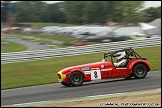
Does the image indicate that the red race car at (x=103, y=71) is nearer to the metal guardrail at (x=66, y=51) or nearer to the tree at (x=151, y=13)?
the metal guardrail at (x=66, y=51)

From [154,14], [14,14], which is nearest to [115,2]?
[154,14]

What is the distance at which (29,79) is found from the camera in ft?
41.5

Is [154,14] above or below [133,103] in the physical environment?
above

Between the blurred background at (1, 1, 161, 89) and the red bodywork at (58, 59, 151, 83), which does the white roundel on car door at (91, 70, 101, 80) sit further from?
the blurred background at (1, 1, 161, 89)

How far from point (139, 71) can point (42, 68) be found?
6.41 m

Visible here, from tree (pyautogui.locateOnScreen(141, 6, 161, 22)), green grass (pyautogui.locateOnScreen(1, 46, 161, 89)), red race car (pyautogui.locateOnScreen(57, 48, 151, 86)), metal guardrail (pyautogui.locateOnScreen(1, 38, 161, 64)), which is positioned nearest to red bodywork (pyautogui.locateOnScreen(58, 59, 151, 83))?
red race car (pyautogui.locateOnScreen(57, 48, 151, 86))

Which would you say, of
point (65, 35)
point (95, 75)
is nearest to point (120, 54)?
point (95, 75)

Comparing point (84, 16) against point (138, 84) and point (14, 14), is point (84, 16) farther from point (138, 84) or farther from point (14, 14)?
point (138, 84)

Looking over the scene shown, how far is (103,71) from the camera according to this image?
10.0 meters

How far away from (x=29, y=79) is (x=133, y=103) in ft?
23.6

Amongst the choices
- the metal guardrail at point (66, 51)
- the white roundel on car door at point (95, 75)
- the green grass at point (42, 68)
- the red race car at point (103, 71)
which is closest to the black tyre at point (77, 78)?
the red race car at point (103, 71)

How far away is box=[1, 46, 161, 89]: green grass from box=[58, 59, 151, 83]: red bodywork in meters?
1.81

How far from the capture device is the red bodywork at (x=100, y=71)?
32.5 feet

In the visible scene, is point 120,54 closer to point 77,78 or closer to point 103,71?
point 103,71
